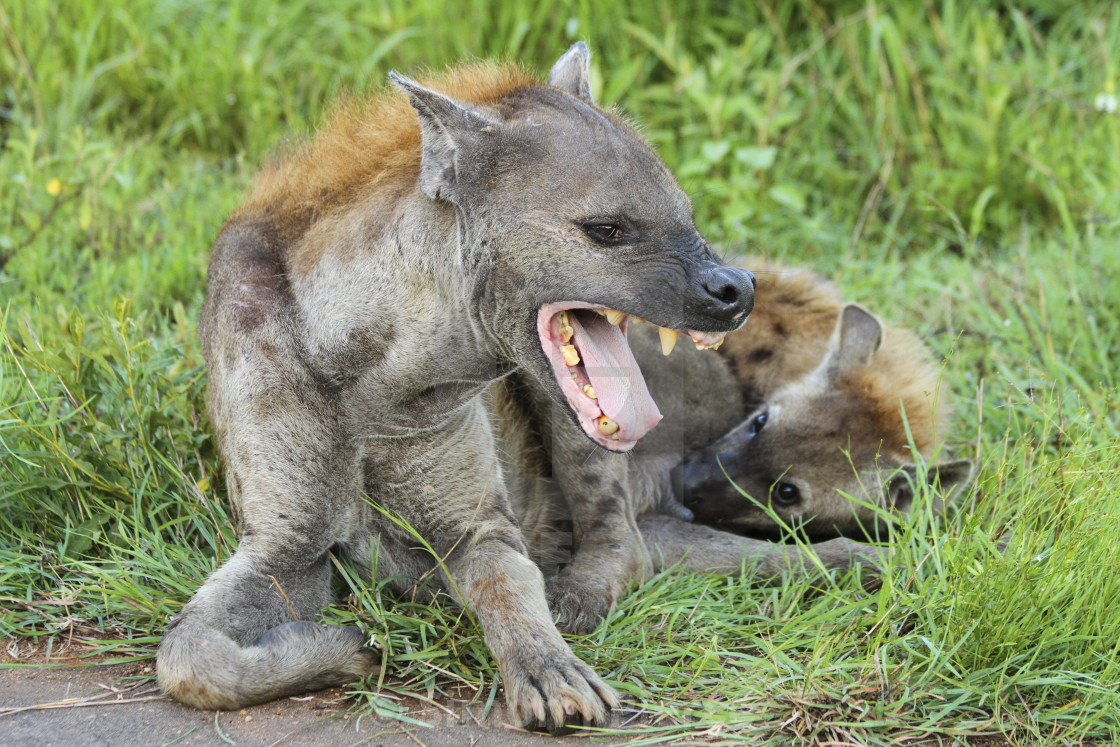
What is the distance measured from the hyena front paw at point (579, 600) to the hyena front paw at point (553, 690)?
324mm

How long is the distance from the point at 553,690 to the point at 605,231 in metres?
0.91

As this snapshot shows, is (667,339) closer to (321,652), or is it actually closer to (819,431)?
(321,652)

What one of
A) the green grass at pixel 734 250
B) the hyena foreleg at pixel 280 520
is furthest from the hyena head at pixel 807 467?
the hyena foreleg at pixel 280 520

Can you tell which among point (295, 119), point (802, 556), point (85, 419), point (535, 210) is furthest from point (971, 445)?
point (295, 119)

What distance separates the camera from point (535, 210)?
92.0 inches

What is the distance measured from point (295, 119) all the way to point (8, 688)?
10.2 feet

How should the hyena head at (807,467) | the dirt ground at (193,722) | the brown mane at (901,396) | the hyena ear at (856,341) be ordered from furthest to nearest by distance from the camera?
1. the hyena ear at (856,341)
2. the brown mane at (901,396)
3. the hyena head at (807,467)
4. the dirt ground at (193,722)

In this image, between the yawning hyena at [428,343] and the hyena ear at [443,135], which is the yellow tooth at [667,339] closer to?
the yawning hyena at [428,343]

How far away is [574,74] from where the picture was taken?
2785 mm

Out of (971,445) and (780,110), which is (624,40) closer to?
(780,110)

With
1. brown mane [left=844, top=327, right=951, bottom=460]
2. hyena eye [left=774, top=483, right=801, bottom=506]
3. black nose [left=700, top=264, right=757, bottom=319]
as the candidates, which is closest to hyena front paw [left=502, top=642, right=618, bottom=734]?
black nose [left=700, top=264, right=757, bottom=319]

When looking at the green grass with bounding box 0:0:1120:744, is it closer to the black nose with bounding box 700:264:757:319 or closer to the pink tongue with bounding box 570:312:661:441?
the pink tongue with bounding box 570:312:661:441

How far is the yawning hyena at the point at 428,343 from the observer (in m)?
2.33

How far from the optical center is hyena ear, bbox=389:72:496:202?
7.68 feet
